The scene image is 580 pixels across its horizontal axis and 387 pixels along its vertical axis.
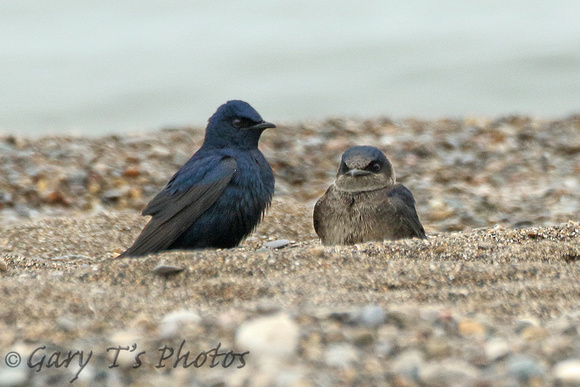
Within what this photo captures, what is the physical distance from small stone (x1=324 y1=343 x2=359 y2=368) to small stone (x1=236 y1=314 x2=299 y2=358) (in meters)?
0.11

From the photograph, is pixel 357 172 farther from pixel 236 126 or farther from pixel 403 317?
pixel 403 317

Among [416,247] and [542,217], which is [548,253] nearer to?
[416,247]

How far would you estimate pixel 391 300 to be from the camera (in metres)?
3.24

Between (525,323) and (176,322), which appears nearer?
(176,322)

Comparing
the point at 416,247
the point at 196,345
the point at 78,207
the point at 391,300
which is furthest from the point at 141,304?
the point at 78,207

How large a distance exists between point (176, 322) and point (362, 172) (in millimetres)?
2678

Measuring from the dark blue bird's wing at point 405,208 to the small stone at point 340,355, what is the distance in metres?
2.61

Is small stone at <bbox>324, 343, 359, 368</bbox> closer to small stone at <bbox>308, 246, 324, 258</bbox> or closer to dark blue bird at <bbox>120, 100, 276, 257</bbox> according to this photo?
small stone at <bbox>308, 246, 324, 258</bbox>

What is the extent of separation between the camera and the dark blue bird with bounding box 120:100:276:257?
4.98 metres

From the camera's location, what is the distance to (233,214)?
5008 millimetres

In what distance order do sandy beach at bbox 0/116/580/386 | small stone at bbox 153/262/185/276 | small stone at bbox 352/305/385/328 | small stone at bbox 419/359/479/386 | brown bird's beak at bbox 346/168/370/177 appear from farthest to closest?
brown bird's beak at bbox 346/168/370/177, small stone at bbox 153/262/185/276, small stone at bbox 352/305/385/328, sandy beach at bbox 0/116/580/386, small stone at bbox 419/359/479/386

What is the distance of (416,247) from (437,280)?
76 centimetres

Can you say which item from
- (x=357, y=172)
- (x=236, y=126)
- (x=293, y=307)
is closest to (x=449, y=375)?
(x=293, y=307)

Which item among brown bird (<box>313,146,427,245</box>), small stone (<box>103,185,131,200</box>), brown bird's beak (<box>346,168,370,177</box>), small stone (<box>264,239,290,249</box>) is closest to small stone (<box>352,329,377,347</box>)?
brown bird (<box>313,146,427,245</box>)
